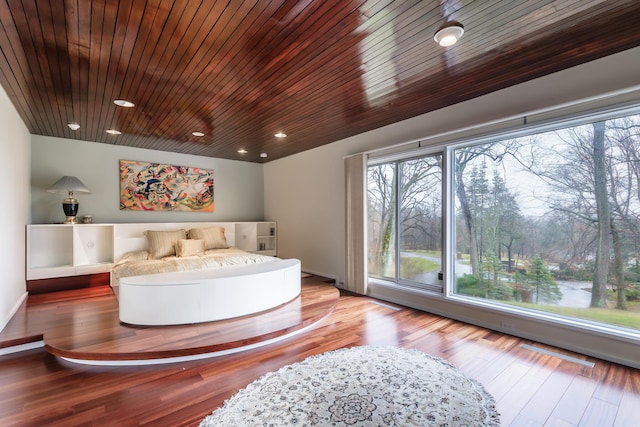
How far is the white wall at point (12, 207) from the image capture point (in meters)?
2.92

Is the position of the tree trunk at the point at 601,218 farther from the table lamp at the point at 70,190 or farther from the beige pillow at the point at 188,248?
the table lamp at the point at 70,190

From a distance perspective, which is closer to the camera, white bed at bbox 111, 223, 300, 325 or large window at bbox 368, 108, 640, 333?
large window at bbox 368, 108, 640, 333

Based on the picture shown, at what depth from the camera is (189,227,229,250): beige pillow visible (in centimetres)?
539

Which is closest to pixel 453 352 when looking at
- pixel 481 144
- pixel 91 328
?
pixel 481 144

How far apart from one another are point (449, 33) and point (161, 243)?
4.87 meters

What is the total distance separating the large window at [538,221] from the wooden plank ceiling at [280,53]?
0.72 meters

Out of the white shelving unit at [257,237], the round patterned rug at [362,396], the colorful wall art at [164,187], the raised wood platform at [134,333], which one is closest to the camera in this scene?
the round patterned rug at [362,396]

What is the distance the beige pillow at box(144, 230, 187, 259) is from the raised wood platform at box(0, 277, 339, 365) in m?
1.17

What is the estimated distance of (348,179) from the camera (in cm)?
467

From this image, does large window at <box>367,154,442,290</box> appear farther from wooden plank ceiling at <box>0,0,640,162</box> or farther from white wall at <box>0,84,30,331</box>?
white wall at <box>0,84,30,331</box>

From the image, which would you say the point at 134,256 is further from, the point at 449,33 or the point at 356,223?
the point at 449,33

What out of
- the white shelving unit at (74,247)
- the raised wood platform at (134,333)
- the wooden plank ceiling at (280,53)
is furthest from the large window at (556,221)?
the white shelving unit at (74,247)

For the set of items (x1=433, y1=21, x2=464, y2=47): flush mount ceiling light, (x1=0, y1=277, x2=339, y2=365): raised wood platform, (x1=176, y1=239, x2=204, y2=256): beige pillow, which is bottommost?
(x1=0, y1=277, x2=339, y2=365): raised wood platform

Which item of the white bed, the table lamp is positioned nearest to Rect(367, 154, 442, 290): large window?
the white bed
